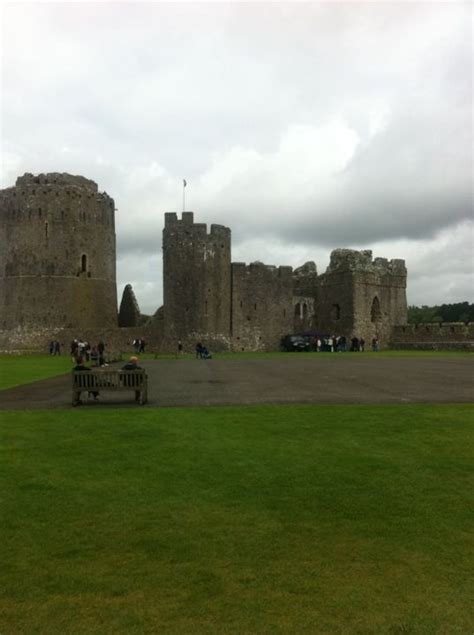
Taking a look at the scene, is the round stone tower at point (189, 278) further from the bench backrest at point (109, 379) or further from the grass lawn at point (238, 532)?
the grass lawn at point (238, 532)

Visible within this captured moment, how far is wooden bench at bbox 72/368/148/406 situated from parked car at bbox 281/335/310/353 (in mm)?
36324

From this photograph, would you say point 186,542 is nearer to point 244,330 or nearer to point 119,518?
point 119,518

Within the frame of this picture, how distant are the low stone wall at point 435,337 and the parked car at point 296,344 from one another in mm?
8856

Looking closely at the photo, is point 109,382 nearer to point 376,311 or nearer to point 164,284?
point 164,284

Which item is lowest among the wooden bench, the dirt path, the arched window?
the dirt path

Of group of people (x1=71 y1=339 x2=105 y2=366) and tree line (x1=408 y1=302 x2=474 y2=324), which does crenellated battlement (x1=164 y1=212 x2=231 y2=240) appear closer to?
group of people (x1=71 y1=339 x2=105 y2=366)

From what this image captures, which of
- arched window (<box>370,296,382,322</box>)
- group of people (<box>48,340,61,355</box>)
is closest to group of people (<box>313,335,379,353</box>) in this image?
arched window (<box>370,296,382,322</box>)

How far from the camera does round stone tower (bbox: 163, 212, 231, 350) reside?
154 feet

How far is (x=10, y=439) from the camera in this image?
9.02m

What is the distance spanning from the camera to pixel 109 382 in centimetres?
1305

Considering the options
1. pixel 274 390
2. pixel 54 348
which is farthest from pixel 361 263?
pixel 274 390

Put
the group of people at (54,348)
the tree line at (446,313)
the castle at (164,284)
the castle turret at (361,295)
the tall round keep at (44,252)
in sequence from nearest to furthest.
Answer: the group of people at (54,348)
the castle at (164,284)
the tall round keep at (44,252)
the castle turret at (361,295)
the tree line at (446,313)

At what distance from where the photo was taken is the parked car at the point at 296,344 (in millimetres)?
49281

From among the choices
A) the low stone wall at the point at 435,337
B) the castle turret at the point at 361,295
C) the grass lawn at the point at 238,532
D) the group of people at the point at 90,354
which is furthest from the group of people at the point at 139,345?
the grass lawn at the point at 238,532
